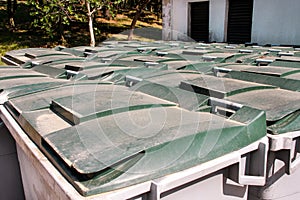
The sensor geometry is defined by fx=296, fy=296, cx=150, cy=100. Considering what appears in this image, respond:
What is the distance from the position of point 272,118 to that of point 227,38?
8726mm

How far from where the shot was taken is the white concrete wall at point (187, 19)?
32.8 ft

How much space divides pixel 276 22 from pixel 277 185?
7.68 meters

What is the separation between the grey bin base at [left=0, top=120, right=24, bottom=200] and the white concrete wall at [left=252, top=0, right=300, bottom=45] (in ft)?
25.1

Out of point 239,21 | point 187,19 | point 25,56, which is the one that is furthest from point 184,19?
point 25,56

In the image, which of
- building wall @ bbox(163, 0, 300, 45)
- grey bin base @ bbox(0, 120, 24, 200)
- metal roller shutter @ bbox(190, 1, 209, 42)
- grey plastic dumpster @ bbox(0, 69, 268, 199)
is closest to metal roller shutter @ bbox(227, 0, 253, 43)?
building wall @ bbox(163, 0, 300, 45)

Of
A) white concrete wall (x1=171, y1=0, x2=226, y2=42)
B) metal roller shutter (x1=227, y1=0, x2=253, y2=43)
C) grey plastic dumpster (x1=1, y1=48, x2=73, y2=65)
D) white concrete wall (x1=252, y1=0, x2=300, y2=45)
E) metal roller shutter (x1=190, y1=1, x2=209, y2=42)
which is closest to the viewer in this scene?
grey plastic dumpster (x1=1, y1=48, x2=73, y2=65)

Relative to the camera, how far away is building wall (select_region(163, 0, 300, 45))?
8.02 meters

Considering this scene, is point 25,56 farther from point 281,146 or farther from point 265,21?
point 265,21

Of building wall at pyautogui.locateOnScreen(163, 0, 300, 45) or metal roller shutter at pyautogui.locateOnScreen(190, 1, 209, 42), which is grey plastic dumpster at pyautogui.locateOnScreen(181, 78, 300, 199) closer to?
building wall at pyautogui.locateOnScreen(163, 0, 300, 45)

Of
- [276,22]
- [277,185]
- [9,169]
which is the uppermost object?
[276,22]

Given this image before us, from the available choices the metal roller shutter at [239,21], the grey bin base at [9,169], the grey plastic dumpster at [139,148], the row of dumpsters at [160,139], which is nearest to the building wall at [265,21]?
the metal roller shutter at [239,21]

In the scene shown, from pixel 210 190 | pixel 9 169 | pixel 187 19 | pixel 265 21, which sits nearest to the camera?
pixel 210 190

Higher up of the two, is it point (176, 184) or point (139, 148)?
point (139, 148)

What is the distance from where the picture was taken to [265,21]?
28.7ft
